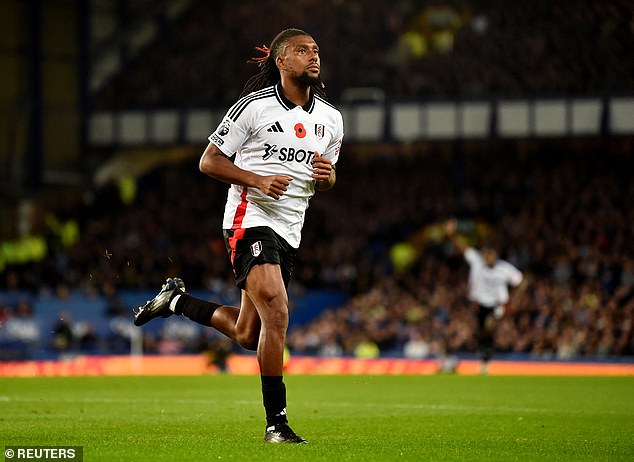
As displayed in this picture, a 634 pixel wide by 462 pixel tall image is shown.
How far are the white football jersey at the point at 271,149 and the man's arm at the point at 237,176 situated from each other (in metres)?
0.08

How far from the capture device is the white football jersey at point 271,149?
8906 millimetres

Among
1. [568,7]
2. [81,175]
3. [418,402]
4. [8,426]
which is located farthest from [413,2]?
[8,426]

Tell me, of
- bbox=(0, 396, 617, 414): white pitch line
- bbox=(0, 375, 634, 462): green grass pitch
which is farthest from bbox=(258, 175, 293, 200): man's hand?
bbox=(0, 396, 617, 414): white pitch line

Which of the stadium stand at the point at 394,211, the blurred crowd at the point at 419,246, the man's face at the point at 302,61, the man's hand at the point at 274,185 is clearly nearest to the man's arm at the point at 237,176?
the man's hand at the point at 274,185

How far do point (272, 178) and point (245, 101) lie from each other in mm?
691

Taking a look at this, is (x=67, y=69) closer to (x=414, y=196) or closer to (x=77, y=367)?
(x=414, y=196)

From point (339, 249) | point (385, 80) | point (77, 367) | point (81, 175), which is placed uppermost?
point (385, 80)

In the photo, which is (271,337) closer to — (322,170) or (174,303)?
(322,170)

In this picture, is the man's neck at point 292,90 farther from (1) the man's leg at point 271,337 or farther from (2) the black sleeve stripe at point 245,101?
(1) the man's leg at point 271,337

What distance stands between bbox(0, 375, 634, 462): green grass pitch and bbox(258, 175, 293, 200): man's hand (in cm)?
179

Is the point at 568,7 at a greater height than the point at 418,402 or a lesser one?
greater

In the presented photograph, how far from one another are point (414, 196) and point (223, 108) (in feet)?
27.0

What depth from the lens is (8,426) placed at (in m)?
9.86

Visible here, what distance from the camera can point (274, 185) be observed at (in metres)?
8.66
